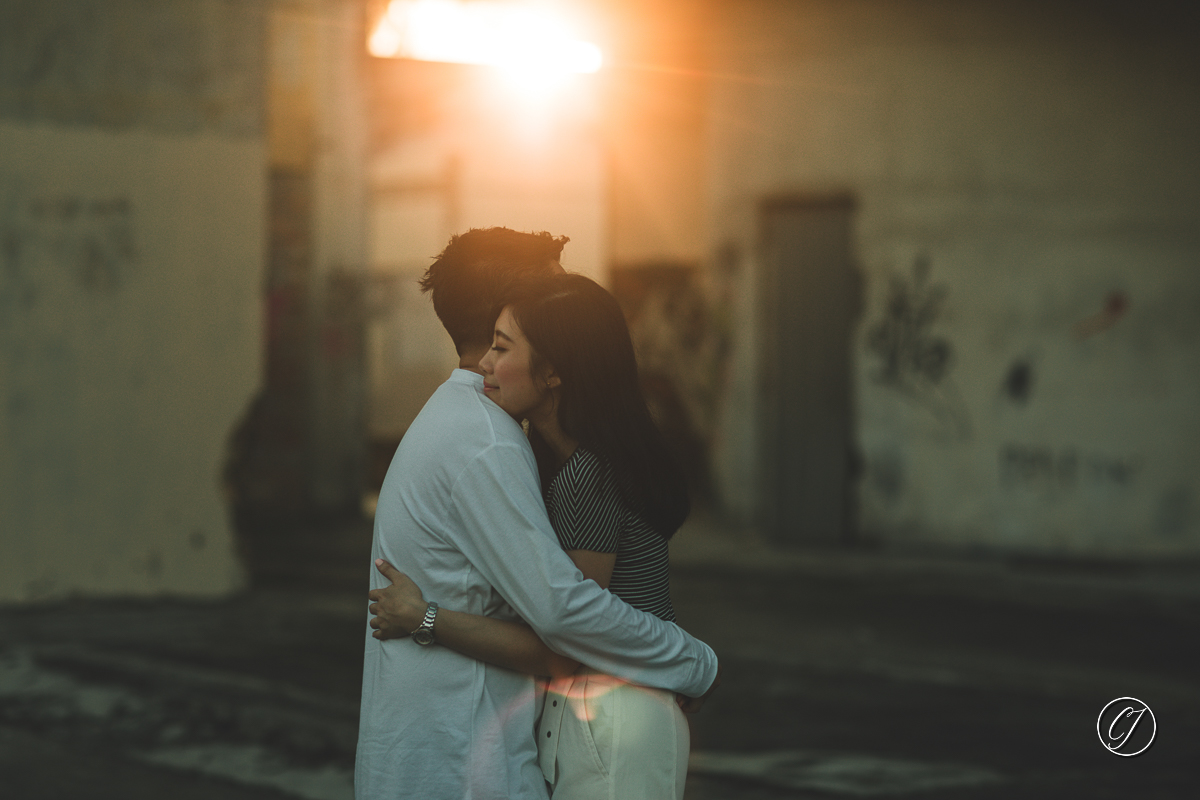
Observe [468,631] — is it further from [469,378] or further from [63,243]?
[63,243]

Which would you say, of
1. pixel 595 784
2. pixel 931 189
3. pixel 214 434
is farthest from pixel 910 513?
pixel 595 784

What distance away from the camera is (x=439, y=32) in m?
14.6

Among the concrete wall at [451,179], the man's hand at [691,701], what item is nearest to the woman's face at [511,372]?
the man's hand at [691,701]

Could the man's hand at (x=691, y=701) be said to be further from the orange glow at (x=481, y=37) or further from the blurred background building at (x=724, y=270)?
the orange glow at (x=481, y=37)

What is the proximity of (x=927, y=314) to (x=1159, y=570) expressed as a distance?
2685 millimetres

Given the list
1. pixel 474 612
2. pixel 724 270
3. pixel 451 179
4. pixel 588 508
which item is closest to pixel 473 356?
pixel 588 508

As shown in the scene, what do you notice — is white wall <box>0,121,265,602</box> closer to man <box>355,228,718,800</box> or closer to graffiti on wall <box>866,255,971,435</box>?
graffiti on wall <box>866,255,971,435</box>

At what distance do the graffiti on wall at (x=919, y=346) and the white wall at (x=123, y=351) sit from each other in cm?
528

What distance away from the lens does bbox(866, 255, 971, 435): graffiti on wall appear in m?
11.0

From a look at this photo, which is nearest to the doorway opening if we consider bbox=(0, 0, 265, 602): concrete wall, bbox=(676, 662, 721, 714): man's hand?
bbox=(0, 0, 265, 602): concrete wall

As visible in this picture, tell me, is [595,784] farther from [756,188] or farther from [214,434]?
[756,188]
